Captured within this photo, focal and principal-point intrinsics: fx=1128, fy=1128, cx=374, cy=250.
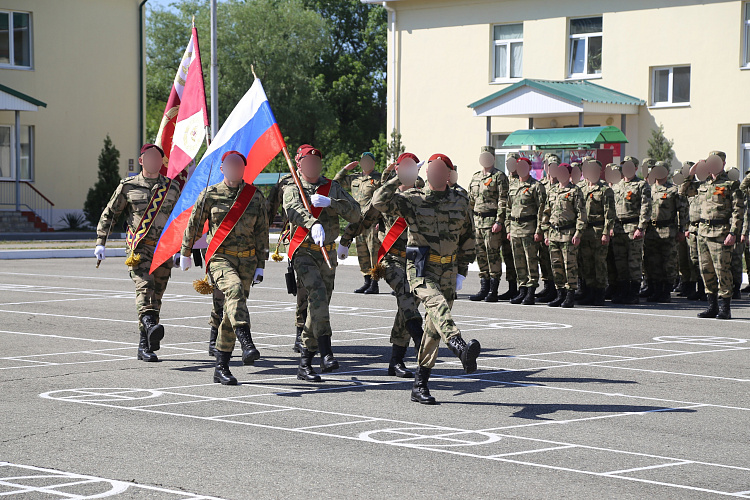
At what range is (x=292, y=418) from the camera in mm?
8555

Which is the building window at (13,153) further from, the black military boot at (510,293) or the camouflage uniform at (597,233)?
the camouflage uniform at (597,233)

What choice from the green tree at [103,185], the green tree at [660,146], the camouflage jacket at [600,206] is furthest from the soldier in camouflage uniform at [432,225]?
the green tree at [103,185]

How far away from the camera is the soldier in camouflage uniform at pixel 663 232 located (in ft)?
60.3

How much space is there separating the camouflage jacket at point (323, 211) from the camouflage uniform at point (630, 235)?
836 centimetres

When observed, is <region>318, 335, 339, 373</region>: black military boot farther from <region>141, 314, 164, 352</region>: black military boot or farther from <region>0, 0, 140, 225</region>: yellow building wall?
<region>0, 0, 140, 225</region>: yellow building wall

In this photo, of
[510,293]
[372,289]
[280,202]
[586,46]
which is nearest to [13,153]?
[586,46]

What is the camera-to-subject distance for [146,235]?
38.1ft

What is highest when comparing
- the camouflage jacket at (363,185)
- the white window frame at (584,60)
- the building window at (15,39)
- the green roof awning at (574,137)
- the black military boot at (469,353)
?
the building window at (15,39)

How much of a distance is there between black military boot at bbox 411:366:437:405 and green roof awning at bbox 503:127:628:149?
2002cm

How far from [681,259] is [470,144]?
1922cm

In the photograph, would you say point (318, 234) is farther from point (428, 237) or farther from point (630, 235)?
point (630, 235)

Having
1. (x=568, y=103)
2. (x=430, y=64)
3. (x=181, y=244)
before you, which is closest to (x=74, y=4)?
(x=430, y=64)

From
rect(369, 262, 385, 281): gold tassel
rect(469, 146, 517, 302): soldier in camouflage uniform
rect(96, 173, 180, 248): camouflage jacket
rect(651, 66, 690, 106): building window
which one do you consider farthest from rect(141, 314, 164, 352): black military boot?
rect(651, 66, 690, 106): building window

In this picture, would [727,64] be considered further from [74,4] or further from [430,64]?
[74,4]
